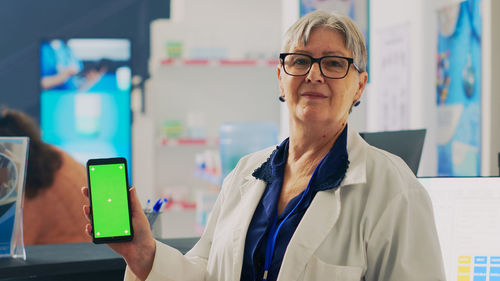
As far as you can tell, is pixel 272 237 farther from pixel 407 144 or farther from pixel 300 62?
pixel 407 144

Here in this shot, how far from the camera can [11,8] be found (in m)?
6.68

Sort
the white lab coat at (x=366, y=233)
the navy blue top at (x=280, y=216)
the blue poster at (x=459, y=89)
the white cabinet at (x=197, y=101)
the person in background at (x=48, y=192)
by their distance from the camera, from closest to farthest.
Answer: the white lab coat at (x=366, y=233) → the navy blue top at (x=280, y=216) → the person in background at (x=48, y=192) → the blue poster at (x=459, y=89) → the white cabinet at (x=197, y=101)

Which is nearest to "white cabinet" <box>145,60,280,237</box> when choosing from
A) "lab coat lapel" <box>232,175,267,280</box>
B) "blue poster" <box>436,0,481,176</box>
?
"blue poster" <box>436,0,481,176</box>

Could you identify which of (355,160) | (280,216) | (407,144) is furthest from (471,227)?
(280,216)

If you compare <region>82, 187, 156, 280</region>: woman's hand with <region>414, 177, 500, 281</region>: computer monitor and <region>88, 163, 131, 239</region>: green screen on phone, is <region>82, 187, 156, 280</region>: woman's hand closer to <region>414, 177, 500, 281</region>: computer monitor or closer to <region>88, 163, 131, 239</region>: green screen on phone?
<region>88, 163, 131, 239</region>: green screen on phone

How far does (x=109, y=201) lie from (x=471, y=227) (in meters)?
1.05

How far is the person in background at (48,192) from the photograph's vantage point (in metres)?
2.97

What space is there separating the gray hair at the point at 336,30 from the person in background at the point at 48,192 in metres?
1.80

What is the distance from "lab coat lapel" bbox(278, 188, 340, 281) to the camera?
1406 mm

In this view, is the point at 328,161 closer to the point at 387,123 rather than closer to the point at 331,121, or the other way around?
the point at 331,121

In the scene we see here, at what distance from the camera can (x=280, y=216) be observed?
1546 millimetres

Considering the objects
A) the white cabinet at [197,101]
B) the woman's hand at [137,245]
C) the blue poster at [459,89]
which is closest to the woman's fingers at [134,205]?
the woman's hand at [137,245]

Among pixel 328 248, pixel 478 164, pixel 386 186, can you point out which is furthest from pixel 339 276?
pixel 478 164

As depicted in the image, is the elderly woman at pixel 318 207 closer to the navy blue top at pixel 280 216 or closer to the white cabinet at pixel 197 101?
the navy blue top at pixel 280 216
